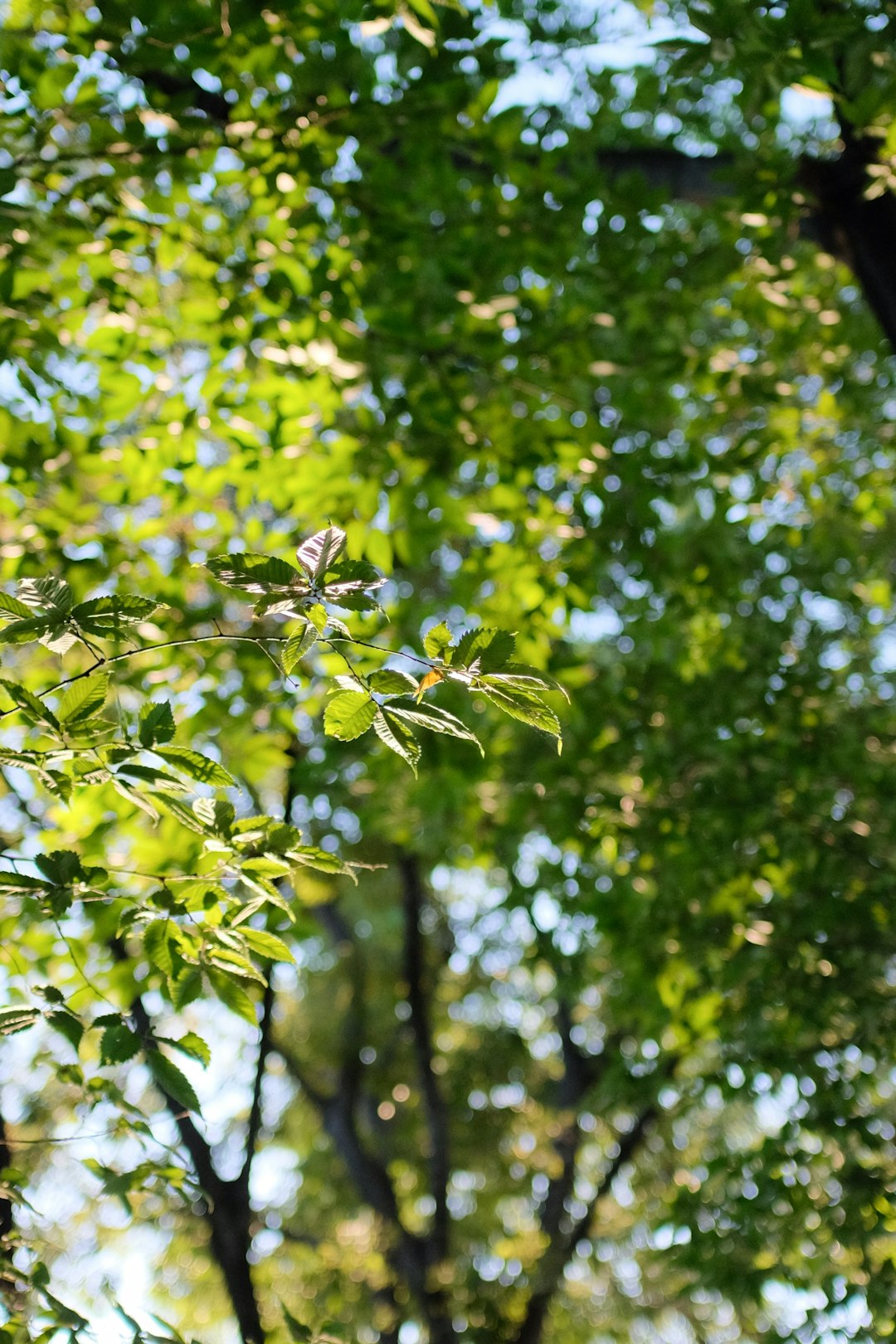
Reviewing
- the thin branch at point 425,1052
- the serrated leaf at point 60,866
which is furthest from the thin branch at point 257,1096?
the thin branch at point 425,1052

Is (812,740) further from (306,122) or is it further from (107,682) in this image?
(107,682)

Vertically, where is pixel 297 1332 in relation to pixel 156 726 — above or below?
below

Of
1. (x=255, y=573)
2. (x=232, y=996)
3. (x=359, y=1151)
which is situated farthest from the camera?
(x=359, y=1151)

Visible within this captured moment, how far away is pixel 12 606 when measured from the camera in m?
1.42

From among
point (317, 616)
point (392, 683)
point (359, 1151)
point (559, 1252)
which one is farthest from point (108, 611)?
point (559, 1252)

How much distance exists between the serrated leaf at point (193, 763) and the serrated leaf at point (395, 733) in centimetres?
25

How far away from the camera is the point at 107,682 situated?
1588 mm

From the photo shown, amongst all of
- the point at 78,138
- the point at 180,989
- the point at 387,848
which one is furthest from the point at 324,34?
the point at 387,848

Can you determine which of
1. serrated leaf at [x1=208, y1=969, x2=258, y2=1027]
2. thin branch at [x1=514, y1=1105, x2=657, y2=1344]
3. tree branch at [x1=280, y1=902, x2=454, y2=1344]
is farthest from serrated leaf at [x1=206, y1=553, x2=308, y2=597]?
tree branch at [x1=280, y1=902, x2=454, y2=1344]

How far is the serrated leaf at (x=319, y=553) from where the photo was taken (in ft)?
4.57

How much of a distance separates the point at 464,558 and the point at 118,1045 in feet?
10.8

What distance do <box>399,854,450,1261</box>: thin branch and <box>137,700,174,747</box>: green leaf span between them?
23.1 feet

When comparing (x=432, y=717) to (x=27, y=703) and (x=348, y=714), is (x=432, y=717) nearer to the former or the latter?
(x=348, y=714)

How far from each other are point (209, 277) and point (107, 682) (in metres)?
2.58
